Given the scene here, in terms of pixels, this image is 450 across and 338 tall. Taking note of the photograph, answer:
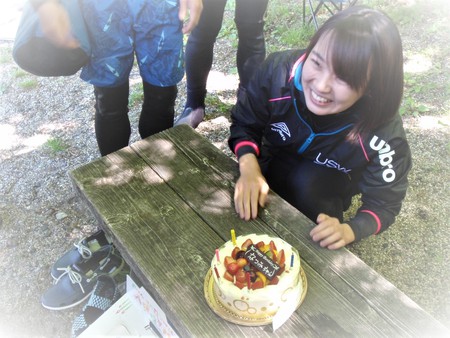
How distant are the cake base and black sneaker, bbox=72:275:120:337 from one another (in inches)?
36.6

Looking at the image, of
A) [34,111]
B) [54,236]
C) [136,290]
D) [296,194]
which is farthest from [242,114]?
[34,111]

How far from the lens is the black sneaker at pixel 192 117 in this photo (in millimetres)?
3294

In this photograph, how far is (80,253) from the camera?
241cm

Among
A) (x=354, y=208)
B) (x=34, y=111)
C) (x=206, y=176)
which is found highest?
(x=206, y=176)

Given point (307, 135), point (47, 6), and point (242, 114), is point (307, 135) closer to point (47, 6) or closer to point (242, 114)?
point (242, 114)

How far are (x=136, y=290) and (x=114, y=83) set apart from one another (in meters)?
1.08

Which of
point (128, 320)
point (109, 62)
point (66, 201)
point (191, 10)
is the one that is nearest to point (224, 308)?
point (128, 320)

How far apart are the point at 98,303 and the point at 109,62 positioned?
50.4 inches

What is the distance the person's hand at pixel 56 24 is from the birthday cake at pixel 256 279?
1214mm

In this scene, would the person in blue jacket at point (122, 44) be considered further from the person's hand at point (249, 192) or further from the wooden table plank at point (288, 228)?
the person's hand at point (249, 192)

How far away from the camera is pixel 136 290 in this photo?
1967mm

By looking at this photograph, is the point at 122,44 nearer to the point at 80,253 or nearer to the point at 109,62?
the point at 109,62

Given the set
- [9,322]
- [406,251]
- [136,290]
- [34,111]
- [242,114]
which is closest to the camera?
[136,290]

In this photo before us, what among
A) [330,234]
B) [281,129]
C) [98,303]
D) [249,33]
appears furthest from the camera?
[249,33]
